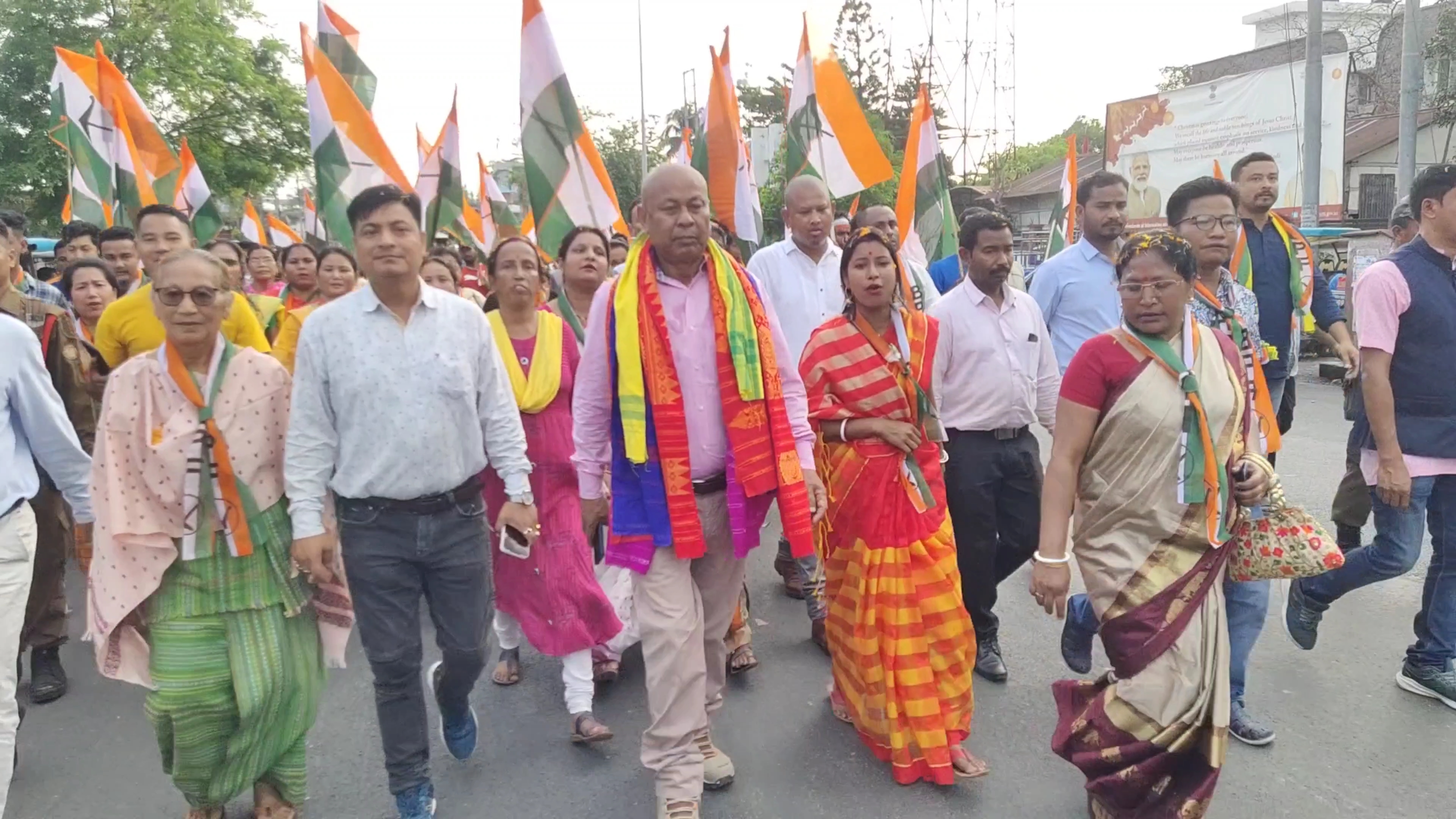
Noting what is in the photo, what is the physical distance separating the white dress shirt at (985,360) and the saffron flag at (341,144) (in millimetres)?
2832

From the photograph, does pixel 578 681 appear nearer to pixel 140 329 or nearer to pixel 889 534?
pixel 889 534

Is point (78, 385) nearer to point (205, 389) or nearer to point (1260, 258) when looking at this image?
point (205, 389)

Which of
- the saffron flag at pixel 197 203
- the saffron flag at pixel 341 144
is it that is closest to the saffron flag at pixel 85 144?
the saffron flag at pixel 197 203

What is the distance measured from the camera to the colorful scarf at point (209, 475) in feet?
9.39

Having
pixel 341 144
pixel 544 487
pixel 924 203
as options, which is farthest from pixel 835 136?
pixel 544 487

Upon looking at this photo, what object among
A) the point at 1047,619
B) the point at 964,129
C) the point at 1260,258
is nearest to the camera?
the point at 1260,258

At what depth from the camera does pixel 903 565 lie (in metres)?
3.32

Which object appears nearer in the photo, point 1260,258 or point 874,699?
point 874,699

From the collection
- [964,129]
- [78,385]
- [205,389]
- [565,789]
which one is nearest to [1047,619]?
[565,789]

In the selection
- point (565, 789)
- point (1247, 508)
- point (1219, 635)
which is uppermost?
point (1247, 508)

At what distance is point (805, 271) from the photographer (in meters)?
4.90

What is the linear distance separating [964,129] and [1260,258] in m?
28.7

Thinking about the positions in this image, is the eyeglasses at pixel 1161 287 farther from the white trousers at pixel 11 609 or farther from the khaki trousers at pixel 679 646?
the white trousers at pixel 11 609

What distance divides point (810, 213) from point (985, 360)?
4.45 feet
